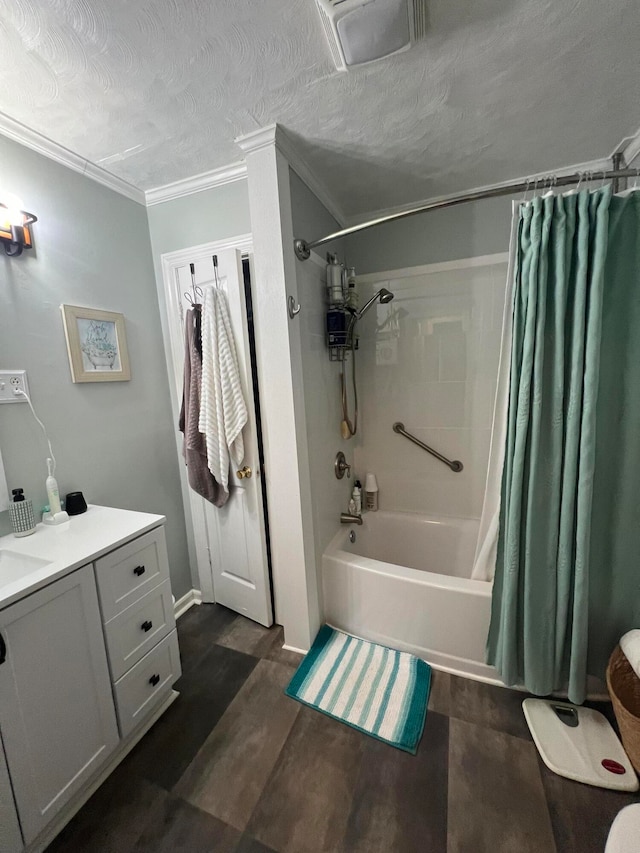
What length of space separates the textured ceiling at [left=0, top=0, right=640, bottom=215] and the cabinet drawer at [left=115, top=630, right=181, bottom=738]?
80.3 inches

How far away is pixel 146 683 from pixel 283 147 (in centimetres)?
226

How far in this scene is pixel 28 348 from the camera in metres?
1.29

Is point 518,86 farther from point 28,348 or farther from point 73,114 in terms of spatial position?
point 28,348

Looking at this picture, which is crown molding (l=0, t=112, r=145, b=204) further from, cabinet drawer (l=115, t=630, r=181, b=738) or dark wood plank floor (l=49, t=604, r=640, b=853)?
dark wood plank floor (l=49, t=604, r=640, b=853)

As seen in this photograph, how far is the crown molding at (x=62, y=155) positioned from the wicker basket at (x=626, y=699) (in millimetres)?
2984

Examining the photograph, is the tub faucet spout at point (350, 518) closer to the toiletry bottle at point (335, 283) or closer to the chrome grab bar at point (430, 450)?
the chrome grab bar at point (430, 450)

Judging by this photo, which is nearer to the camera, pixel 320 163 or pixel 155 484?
pixel 320 163

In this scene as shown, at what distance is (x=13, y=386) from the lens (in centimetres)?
124

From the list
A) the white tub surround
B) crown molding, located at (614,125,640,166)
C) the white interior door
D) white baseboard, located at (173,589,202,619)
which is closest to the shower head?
the white tub surround

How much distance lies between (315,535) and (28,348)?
4.89 feet

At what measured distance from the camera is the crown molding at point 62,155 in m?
1.23

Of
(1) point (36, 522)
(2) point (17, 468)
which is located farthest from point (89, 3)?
(1) point (36, 522)

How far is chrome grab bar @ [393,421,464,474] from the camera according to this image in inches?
81.9

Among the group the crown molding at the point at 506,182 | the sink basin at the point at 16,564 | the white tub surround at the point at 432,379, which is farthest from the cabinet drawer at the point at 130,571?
the crown molding at the point at 506,182
